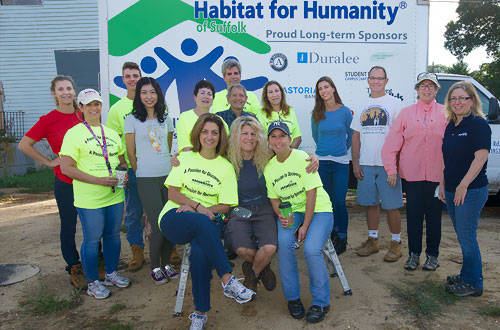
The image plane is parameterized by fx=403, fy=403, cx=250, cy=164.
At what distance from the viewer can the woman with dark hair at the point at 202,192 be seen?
9.40 ft

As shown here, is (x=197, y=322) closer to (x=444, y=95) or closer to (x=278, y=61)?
(x=278, y=61)

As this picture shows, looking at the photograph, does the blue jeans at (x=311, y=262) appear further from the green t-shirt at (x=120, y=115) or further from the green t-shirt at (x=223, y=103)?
the green t-shirt at (x=120, y=115)

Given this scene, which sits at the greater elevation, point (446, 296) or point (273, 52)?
point (273, 52)

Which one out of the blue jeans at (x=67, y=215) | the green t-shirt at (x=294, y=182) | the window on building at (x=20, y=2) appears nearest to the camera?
the green t-shirt at (x=294, y=182)

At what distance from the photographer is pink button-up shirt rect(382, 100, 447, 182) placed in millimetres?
3648

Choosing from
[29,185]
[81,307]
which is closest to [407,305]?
[81,307]

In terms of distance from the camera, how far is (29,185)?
10.3 m

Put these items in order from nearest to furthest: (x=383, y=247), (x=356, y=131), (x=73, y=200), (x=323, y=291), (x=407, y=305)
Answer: (x=323, y=291)
(x=407, y=305)
(x=73, y=200)
(x=356, y=131)
(x=383, y=247)

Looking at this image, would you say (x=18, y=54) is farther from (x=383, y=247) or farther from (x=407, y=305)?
(x=407, y=305)

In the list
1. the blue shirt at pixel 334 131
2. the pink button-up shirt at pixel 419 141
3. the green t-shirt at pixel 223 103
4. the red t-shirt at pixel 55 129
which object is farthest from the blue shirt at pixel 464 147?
the red t-shirt at pixel 55 129

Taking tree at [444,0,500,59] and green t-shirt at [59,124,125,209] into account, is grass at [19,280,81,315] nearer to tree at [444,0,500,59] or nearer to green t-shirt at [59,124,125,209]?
green t-shirt at [59,124,125,209]

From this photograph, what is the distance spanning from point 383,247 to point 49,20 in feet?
40.7

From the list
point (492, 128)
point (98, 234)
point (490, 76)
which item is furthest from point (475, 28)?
point (98, 234)

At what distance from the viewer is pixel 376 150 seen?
159 inches
